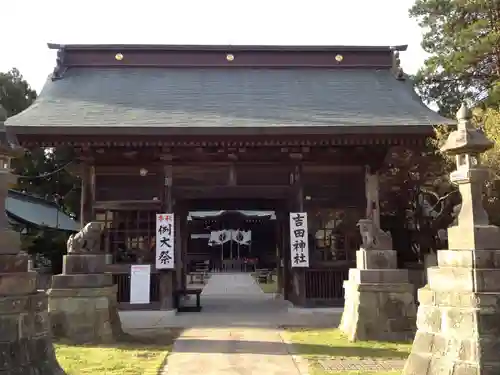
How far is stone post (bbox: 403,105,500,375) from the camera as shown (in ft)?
17.2

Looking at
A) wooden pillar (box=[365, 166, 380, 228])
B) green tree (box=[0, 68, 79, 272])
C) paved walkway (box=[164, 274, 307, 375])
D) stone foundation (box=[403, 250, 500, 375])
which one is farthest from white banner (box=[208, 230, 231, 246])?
stone foundation (box=[403, 250, 500, 375])

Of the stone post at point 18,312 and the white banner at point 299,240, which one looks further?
the white banner at point 299,240

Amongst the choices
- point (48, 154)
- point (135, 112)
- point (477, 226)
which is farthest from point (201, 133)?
point (48, 154)

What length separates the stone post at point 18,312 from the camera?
5.55 metres

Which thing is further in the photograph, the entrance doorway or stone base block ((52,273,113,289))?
the entrance doorway

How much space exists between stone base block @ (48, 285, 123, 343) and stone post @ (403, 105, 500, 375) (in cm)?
551

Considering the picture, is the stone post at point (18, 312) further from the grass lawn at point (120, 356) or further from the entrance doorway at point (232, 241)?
the entrance doorway at point (232, 241)

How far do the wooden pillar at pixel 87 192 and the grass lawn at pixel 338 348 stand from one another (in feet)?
21.6

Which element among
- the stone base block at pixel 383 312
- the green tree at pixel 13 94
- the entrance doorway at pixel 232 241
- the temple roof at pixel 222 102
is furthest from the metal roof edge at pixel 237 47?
the entrance doorway at pixel 232 241

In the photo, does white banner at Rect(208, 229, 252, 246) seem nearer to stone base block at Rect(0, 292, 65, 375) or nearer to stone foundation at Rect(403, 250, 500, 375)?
stone base block at Rect(0, 292, 65, 375)

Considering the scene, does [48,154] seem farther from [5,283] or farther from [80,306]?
[5,283]

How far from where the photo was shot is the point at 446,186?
46.0 feet

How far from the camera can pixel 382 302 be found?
894 cm

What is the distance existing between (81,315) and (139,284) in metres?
3.54
